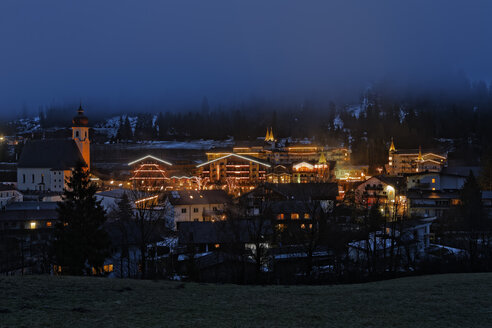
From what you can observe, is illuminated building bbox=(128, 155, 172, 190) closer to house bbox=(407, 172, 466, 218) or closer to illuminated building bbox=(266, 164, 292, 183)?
illuminated building bbox=(266, 164, 292, 183)

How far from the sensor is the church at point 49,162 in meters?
55.0

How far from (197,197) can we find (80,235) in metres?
18.9

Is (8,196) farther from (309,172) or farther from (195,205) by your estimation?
(309,172)

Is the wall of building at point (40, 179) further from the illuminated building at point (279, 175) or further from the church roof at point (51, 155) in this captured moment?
the illuminated building at point (279, 175)

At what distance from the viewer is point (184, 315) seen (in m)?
7.41

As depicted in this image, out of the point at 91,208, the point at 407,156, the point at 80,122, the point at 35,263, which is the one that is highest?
the point at 80,122

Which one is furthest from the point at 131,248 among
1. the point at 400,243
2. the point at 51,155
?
the point at 51,155

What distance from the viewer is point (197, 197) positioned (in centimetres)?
3356

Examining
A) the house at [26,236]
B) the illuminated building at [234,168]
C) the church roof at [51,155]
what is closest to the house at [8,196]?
the house at [26,236]

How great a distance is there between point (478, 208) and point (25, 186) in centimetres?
5168

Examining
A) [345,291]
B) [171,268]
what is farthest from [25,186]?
[345,291]

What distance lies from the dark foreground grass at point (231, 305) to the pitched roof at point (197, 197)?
2195 centimetres

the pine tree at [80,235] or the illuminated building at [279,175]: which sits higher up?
the illuminated building at [279,175]

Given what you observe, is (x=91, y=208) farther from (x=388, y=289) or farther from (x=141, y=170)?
(x=141, y=170)
